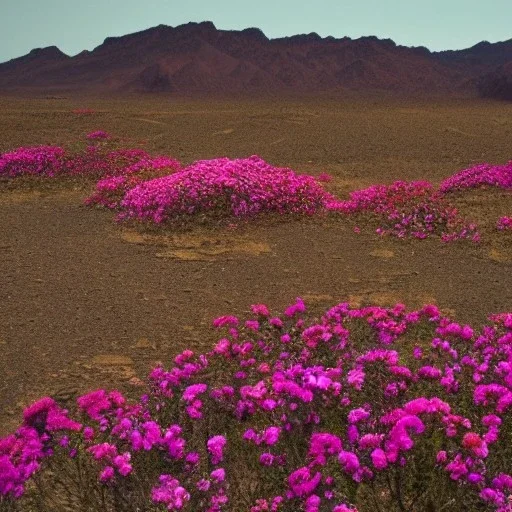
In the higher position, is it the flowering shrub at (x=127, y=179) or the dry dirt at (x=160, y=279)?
the flowering shrub at (x=127, y=179)

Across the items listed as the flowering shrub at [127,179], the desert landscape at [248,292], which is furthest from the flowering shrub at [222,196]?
the flowering shrub at [127,179]

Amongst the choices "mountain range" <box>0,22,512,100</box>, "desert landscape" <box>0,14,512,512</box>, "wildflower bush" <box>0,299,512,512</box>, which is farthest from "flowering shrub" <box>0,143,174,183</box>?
"mountain range" <box>0,22,512,100</box>

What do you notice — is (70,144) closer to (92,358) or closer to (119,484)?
(92,358)

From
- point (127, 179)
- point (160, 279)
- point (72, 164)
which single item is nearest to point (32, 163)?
point (72, 164)

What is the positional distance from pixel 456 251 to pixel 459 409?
637 cm

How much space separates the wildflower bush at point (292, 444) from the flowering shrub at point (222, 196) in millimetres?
7467

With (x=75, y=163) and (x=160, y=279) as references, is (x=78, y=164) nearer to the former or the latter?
(x=75, y=163)

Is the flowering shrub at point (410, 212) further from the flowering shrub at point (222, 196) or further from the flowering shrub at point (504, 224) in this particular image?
the flowering shrub at point (222, 196)

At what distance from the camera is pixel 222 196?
13.4 meters

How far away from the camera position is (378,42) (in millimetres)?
121125

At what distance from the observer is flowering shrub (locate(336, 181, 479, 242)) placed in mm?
11711

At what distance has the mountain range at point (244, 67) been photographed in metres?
82.7

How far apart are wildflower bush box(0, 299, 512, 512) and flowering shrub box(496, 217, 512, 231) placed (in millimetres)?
6264

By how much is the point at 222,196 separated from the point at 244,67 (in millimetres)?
89659
